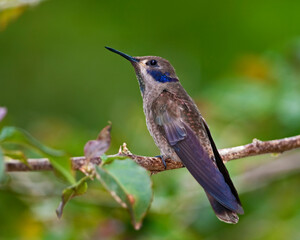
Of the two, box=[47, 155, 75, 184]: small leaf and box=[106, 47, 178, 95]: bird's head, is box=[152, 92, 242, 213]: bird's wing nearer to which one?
box=[106, 47, 178, 95]: bird's head

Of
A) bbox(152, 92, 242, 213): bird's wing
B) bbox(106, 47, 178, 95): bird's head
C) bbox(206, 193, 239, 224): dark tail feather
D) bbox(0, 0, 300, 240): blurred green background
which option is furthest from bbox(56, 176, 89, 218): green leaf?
bbox(106, 47, 178, 95): bird's head

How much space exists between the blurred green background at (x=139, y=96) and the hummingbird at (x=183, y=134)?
19.5 inches

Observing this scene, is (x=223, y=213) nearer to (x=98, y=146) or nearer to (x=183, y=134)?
(x=183, y=134)

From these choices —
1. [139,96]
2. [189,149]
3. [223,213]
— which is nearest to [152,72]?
[189,149]

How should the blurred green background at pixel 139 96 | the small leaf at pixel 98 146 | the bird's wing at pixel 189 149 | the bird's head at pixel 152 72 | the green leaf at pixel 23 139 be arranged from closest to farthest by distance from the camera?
1. the green leaf at pixel 23 139
2. the small leaf at pixel 98 146
3. the bird's wing at pixel 189 149
4. the blurred green background at pixel 139 96
5. the bird's head at pixel 152 72

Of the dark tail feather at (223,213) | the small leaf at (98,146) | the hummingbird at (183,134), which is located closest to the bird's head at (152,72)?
the hummingbird at (183,134)

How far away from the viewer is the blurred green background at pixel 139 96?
362cm

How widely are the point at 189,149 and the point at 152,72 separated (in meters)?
1.12

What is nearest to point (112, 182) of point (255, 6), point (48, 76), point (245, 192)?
point (245, 192)

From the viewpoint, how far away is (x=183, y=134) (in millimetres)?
3199

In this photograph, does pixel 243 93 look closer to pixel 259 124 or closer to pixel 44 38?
pixel 259 124

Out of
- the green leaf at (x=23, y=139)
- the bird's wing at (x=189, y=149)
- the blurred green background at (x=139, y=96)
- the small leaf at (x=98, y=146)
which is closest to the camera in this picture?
the green leaf at (x=23, y=139)

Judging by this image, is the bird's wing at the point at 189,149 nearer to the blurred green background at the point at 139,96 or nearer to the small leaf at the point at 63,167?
the blurred green background at the point at 139,96

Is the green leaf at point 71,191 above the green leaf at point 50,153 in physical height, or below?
below
